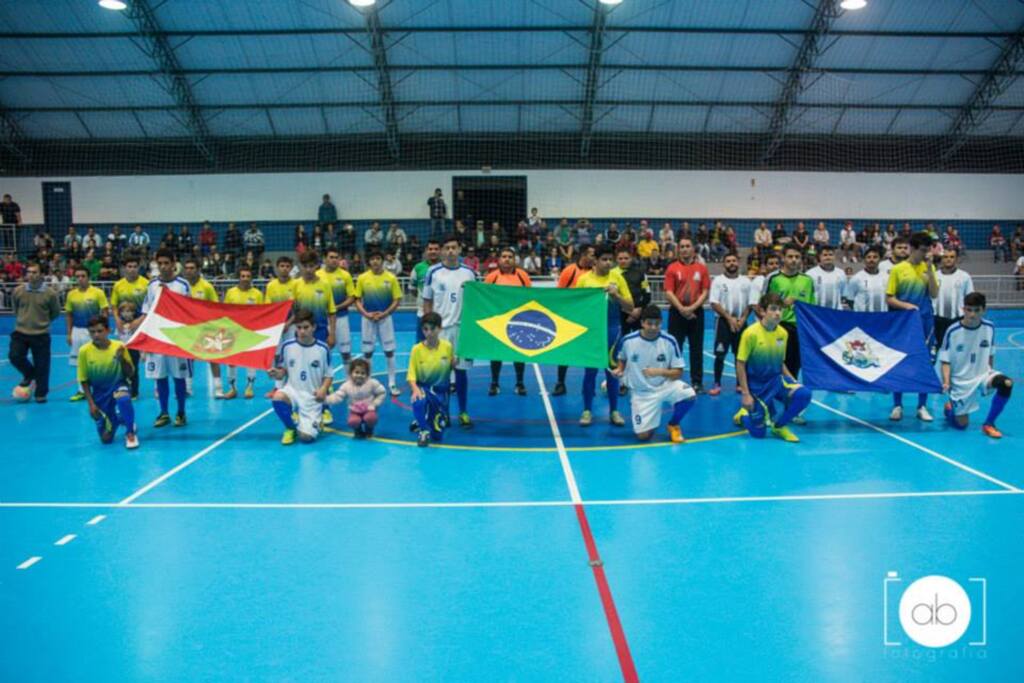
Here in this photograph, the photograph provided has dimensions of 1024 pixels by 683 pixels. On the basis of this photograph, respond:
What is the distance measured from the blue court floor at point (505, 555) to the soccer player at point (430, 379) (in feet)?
1.27

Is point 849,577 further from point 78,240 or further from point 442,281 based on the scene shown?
point 78,240

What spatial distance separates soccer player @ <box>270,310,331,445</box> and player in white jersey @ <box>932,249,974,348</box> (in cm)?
772

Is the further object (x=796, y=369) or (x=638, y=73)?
(x=638, y=73)

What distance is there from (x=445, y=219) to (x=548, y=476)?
22728 mm

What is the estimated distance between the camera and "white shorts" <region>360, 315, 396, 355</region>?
35.8 ft

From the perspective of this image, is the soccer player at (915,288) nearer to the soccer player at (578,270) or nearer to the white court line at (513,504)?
the white court line at (513,504)

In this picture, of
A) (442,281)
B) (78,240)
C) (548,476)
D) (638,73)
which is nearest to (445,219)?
(638,73)

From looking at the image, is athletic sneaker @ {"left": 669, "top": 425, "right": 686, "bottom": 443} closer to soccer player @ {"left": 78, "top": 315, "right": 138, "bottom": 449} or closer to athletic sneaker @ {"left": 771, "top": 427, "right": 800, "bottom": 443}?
athletic sneaker @ {"left": 771, "top": 427, "right": 800, "bottom": 443}

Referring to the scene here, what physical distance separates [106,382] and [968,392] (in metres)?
9.83

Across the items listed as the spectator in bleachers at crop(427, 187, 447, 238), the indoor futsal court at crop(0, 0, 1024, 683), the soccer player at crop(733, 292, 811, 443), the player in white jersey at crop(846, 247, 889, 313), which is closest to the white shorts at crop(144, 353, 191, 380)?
the indoor futsal court at crop(0, 0, 1024, 683)

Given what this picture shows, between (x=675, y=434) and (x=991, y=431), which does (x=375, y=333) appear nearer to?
(x=675, y=434)

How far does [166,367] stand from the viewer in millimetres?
9328

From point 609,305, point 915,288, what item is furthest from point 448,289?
point 915,288

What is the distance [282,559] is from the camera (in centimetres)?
510
